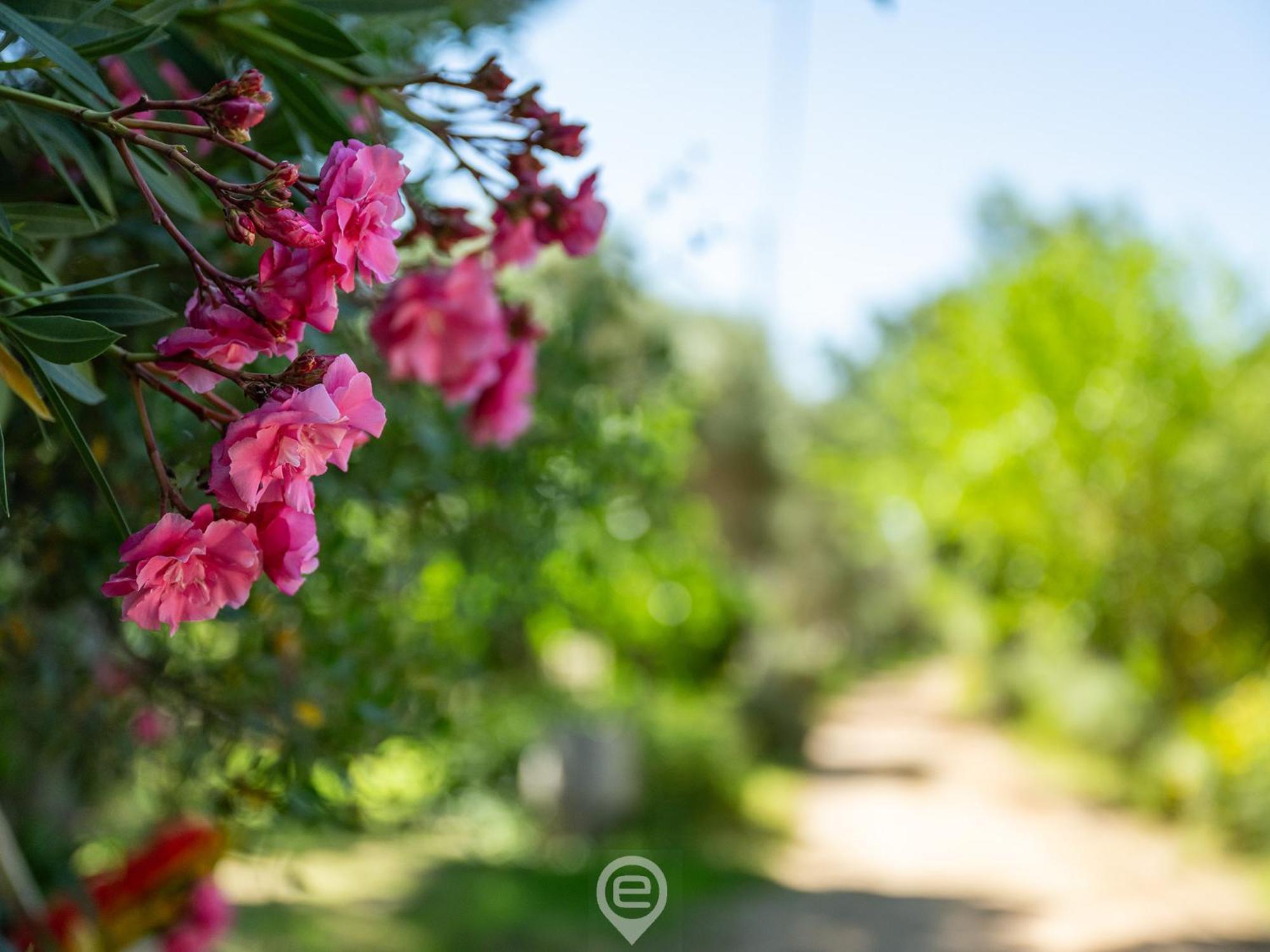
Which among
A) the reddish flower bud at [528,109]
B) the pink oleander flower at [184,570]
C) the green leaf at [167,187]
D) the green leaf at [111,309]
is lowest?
the pink oleander flower at [184,570]

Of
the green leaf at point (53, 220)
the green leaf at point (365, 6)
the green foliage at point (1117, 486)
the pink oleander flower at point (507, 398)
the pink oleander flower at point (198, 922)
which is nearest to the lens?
the green leaf at point (53, 220)

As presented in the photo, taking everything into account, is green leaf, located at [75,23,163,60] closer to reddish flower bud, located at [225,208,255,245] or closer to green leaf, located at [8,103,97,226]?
green leaf, located at [8,103,97,226]

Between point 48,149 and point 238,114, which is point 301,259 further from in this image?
point 48,149

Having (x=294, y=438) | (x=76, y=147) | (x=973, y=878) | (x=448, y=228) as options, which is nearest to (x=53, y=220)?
(x=76, y=147)

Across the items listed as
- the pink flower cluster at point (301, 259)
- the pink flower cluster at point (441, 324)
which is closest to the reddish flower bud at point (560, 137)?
the pink flower cluster at point (441, 324)

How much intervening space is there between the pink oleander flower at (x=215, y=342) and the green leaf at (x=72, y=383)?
97mm

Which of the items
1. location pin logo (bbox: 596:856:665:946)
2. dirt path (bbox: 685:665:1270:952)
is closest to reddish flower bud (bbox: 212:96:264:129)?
location pin logo (bbox: 596:856:665:946)

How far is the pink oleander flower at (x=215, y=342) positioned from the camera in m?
0.56

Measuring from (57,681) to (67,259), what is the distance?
56 centimetres

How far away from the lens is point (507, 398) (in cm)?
109

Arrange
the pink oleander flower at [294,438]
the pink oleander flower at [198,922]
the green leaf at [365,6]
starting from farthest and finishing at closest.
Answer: the pink oleander flower at [198,922] → the green leaf at [365,6] → the pink oleander flower at [294,438]

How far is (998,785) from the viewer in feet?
27.6

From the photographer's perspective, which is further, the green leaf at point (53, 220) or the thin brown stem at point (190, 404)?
the green leaf at point (53, 220)

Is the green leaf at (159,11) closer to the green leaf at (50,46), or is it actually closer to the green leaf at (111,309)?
the green leaf at (50,46)
